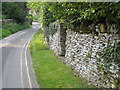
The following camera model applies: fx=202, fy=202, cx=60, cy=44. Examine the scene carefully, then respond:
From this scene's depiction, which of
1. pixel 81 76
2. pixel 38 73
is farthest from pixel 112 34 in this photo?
pixel 38 73

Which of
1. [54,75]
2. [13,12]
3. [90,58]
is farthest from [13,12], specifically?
[90,58]

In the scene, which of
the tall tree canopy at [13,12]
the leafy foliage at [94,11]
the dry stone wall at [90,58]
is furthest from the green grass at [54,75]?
the tall tree canopy at [13,12]

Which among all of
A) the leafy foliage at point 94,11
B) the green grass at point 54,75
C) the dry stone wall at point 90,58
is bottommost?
the green grass at point 54,75

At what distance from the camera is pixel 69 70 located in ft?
38.7

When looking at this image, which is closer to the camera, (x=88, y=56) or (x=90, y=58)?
(x=90, y=58)

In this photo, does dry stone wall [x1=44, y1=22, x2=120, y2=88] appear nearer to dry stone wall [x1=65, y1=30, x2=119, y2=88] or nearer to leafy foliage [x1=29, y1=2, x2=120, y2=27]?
dry stone wall [x1=65, y1=30, x2=119, y2=88]

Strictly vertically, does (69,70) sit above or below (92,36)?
below

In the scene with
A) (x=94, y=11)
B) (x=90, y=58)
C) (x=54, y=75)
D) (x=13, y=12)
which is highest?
(x=13, y=12)

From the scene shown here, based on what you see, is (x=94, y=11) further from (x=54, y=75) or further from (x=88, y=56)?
(x=54, y=75)

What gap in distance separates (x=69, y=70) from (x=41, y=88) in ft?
10.2

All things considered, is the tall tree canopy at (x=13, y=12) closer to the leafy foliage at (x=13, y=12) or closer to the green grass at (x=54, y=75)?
the leafy foliage at (x=13, y=12)

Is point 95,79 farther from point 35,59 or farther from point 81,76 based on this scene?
point 35,59

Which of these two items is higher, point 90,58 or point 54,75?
point 90,58

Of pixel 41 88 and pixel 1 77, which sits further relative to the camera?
pixel 1 77
